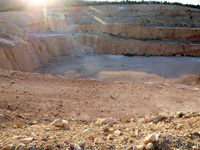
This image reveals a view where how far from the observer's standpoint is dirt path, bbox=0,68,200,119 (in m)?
6.99

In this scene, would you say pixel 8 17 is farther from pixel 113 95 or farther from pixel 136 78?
pixel 113 95

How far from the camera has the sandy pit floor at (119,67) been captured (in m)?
15.8

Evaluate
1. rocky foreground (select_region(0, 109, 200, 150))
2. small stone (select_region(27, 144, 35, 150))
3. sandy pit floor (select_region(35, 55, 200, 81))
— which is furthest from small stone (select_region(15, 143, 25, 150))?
sandy pit floor (select_region(35, 55, 200, 81))

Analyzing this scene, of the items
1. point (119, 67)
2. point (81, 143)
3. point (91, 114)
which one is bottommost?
point (119, 67)

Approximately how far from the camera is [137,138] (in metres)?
3.99

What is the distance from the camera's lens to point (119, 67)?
720 inches

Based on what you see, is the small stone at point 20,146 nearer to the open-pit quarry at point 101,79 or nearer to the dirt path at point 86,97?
the open-pit quarry at point 101,79

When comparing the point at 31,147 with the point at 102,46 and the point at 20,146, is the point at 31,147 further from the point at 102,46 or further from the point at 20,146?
the point at 102,46

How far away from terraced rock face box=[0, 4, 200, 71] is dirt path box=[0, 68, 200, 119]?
26.3ft

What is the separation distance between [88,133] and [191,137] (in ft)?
8.14

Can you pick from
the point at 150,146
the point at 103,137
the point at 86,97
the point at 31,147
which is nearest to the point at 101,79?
the point at 86,97

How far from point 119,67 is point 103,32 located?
10014 millimetres

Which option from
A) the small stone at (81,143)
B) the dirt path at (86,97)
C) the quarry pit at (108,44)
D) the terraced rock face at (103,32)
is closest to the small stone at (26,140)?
the small stone at (81,143)

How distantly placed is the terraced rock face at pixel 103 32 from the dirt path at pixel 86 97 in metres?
Answer: 8.01
